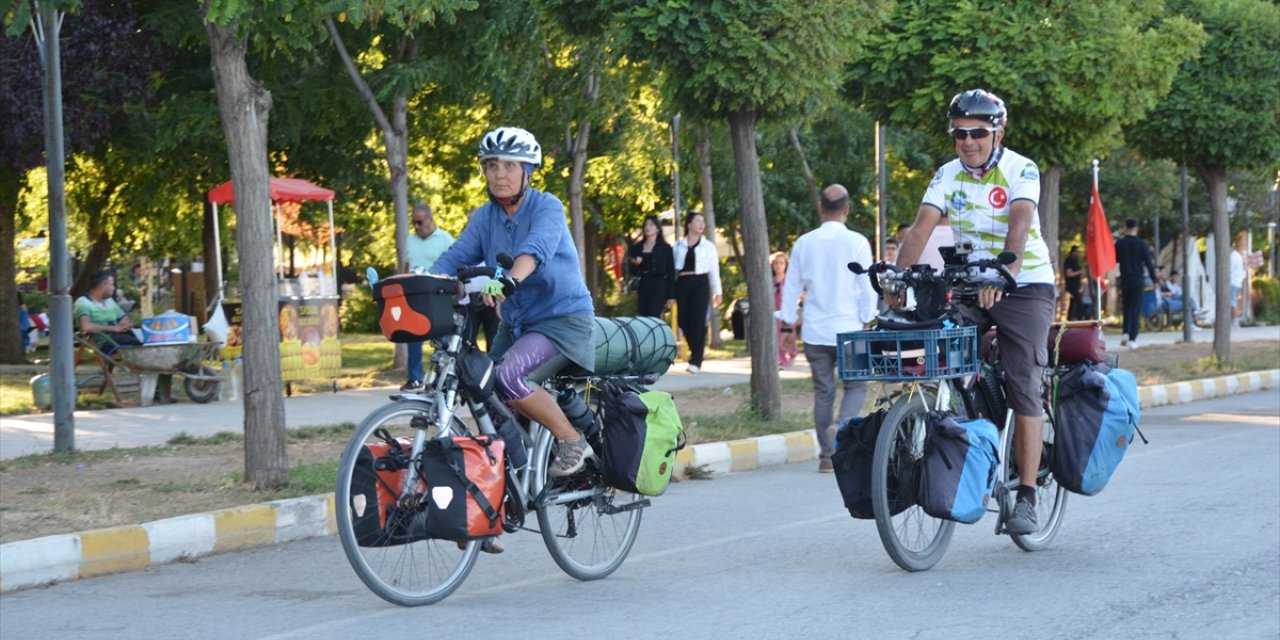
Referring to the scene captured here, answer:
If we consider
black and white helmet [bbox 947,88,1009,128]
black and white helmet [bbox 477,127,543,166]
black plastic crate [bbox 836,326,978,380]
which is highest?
black and white helmet [bbox 947,88,1009,128]

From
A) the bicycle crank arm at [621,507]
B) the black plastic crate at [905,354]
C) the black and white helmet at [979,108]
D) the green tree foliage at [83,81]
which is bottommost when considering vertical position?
the bicycle crank arm at [621,507]

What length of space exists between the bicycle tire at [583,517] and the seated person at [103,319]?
31.6 feet

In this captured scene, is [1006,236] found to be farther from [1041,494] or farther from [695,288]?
[695,288]

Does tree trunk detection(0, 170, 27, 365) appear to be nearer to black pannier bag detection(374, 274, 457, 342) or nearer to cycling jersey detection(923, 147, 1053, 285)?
black pannier bag detection(374, 274, 457, 342)

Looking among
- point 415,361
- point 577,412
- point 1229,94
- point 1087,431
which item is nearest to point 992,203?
point 1087,431

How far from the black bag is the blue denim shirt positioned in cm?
127

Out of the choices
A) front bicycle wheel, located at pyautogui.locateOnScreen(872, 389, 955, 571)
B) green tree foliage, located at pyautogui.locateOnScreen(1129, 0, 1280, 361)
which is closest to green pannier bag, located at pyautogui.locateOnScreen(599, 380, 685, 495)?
front bicycle wheel, located at pyautogui.locateOnScreen(872, 389, 955, 571)

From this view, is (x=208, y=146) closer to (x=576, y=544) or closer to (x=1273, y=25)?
(x=1273, y=25)

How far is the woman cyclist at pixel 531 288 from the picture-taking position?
666 cm

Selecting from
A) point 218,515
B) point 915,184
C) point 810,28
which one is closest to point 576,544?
point 218,515

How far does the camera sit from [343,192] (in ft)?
80.4

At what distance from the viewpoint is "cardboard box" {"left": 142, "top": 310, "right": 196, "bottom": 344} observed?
15.7 meters

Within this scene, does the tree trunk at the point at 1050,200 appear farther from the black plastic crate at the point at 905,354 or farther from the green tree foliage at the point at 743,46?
the black plastic crate at the point at 905,354

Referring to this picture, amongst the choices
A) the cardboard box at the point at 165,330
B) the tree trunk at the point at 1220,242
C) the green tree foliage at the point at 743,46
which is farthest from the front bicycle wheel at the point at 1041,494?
the tree trunk at the point at 1220,242
